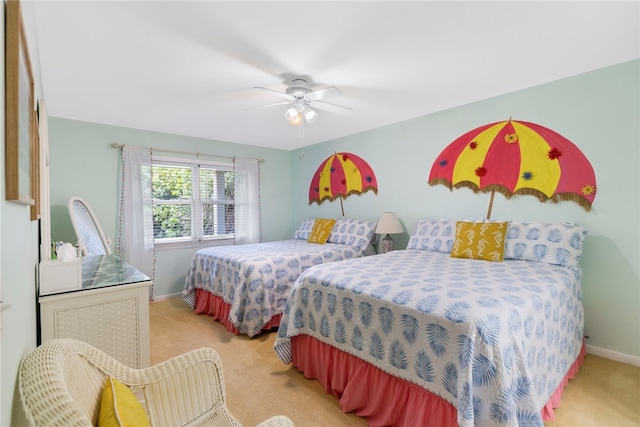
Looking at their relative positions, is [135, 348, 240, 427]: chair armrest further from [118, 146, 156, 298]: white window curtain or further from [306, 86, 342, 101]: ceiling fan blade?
[118, 146, 156, 298]: white window curtain

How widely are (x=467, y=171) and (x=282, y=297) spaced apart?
2.36 meters

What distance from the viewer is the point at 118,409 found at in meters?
0.90

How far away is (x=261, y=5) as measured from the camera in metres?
1.59

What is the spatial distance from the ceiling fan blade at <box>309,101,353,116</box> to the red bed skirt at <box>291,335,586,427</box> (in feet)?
7.11

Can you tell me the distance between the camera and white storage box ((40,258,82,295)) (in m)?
1.51

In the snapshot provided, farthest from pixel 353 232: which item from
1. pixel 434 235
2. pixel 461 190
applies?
pixel 461 190

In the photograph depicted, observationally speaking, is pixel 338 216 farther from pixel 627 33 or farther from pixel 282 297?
pixel 627 33

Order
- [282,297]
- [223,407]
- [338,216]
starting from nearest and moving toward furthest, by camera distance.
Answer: [223,407] → [282,297] → [338,216]

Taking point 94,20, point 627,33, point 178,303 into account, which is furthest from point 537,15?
point 178,303

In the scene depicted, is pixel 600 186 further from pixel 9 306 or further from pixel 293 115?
pixel 9 306

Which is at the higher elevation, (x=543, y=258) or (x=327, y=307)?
(x=543, y=258)

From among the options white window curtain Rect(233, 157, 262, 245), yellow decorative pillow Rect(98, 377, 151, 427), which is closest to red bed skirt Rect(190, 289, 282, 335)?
white window curtain Rect(233, 157, 262, 245)

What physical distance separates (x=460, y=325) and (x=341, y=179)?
3.42 m

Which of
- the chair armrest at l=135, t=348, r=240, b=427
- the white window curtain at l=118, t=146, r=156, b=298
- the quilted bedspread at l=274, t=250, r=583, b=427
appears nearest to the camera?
the chair armrest at l=135, t=348, r=240, b=427
